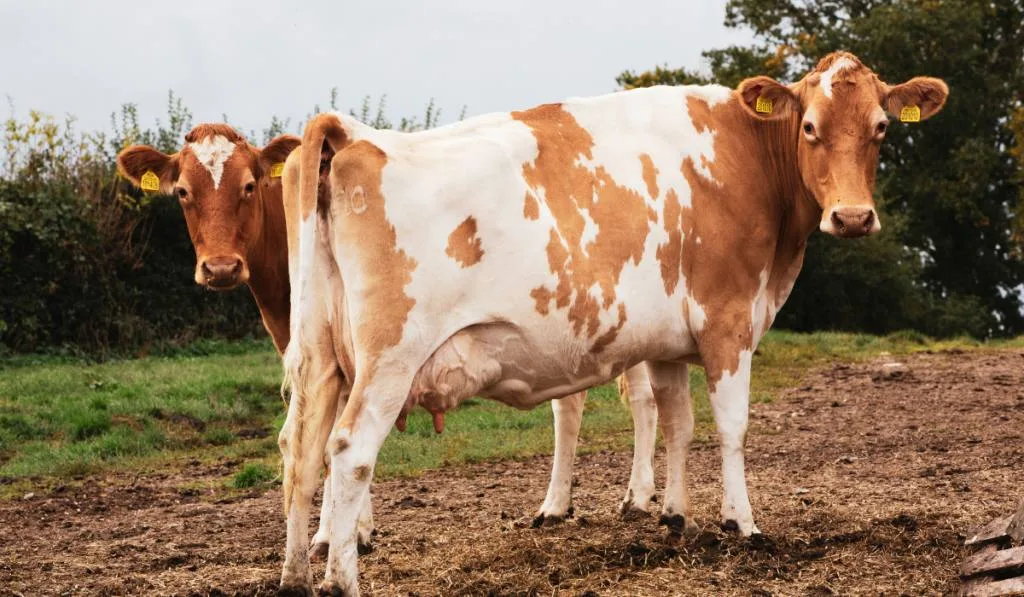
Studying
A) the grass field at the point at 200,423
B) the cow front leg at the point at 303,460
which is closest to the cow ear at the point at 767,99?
the cow front leg at the point at 303,460

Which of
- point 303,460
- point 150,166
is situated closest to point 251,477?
point 150,166

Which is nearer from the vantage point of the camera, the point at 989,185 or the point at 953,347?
the point at 953,347

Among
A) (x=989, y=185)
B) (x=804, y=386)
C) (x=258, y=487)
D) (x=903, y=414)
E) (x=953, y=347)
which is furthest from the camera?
(x=989, y=185)

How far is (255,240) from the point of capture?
8.47 m

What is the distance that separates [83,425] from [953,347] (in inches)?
505

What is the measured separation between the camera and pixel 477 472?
1044 cm

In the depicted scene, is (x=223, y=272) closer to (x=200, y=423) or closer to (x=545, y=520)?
(x=545, y=520)

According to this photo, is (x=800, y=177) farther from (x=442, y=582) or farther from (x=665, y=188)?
(x=442, y=582)

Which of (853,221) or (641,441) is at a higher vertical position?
(853,221)

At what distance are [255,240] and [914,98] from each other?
4.51 metres

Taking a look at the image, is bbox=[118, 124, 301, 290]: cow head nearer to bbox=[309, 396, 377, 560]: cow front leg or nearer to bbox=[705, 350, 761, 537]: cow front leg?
bbox=[309, 396, 377, 560]: cow front leg

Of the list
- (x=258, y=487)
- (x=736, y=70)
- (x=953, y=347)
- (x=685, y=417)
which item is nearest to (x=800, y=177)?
(x=685, y=417)

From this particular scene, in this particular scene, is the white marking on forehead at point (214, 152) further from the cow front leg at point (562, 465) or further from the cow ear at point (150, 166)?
the cow front leg at point (562, 465)

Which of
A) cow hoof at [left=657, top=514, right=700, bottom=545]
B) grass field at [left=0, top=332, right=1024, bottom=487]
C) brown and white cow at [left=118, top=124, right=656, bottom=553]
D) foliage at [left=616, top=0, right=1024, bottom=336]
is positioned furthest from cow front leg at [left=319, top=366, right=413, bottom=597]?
foliage at [left=616, top=0, right=1024, bottom=336]
